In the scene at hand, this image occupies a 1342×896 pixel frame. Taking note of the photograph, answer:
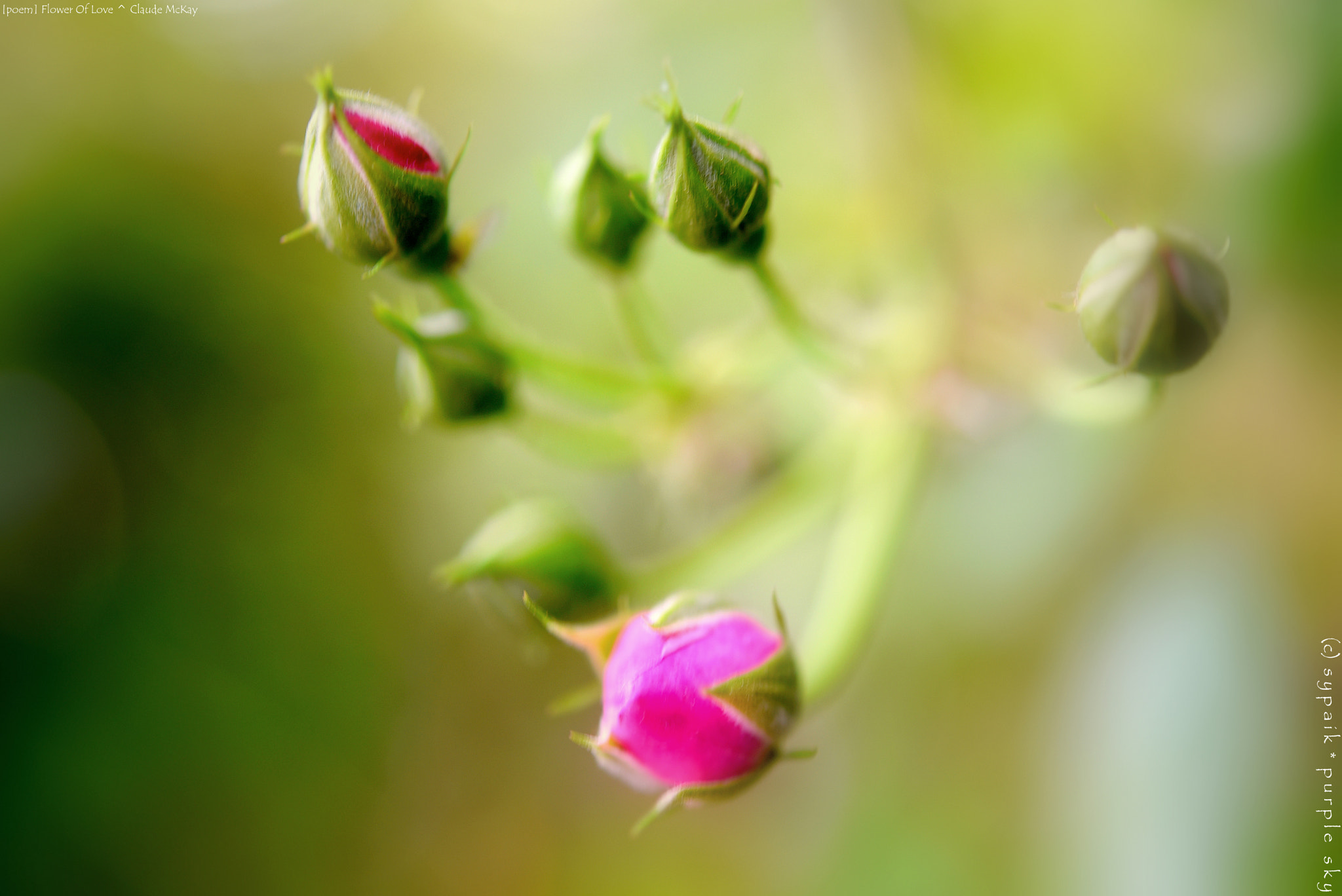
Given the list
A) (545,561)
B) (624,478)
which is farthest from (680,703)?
(624,478)

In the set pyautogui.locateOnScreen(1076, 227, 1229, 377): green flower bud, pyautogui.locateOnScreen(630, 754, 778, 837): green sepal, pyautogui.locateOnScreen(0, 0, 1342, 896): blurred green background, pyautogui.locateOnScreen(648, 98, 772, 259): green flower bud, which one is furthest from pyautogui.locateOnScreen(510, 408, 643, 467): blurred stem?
pyautogui.locateOnScreen(1076, 227, 1229, 377): green flower bud

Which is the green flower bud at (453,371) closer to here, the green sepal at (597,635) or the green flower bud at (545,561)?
the green flower bud at (545,561)

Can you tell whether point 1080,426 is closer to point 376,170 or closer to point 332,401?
point 376,170

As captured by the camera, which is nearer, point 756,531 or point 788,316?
point 788,316

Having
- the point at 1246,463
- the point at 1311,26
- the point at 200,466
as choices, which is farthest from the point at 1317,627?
the point at 200,466

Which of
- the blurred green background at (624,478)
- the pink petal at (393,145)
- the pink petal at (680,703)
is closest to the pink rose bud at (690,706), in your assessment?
the pink petal at (680,703)

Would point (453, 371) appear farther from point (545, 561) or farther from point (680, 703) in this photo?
point (680, 703)
